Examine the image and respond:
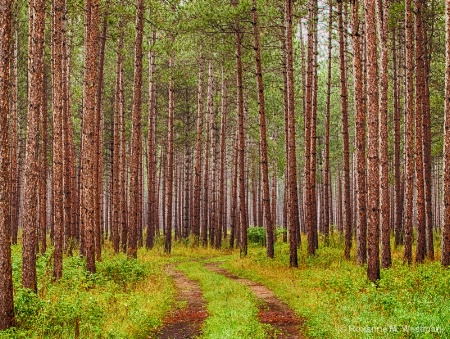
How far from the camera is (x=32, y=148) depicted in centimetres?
843

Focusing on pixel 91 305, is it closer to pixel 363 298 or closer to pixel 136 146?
pixel 363 298

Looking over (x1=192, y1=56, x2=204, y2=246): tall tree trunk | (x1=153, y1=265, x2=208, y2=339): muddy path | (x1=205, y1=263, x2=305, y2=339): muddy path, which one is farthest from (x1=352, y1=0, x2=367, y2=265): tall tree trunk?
(x1=192, y1=56, x2=204, y2=246): tall tree trunk

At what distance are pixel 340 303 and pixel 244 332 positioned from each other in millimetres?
2749

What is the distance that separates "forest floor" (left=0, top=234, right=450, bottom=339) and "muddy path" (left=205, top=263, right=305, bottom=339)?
21 mm

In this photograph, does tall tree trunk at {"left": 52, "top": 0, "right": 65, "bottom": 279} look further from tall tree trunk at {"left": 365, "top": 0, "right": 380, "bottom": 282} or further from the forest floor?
tall tree trunk at {"left": 365, "top": 0, "right": 380, "bottom": 282}

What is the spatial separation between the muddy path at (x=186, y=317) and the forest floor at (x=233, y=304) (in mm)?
21

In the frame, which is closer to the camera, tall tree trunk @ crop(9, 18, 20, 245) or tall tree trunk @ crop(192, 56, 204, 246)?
tall tree trunk @ crop(9, 18, 20, 245)

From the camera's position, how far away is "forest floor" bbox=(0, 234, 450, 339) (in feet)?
24.5

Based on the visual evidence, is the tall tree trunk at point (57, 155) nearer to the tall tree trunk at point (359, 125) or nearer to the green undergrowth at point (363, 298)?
the green undergrowth at point (363, 298)

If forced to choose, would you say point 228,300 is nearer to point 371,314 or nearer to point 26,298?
point 371,314

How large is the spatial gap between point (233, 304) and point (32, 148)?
17.4 ft

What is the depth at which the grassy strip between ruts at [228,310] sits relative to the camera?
24.9 ft

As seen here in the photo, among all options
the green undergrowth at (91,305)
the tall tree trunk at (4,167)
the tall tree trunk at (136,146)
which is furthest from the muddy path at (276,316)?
the tall tree trunk at (4,167)

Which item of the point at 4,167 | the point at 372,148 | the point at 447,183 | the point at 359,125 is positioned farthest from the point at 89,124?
the point at 447,183
